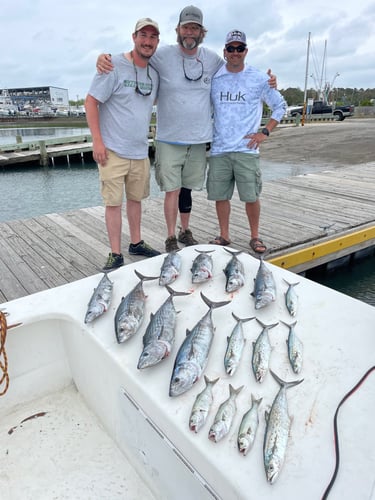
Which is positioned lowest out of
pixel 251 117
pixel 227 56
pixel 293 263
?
pixel 293 263

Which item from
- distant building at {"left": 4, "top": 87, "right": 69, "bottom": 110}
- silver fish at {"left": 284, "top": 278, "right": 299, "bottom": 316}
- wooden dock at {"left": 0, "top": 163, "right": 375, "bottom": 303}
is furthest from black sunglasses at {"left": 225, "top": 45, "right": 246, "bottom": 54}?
distant building at {"left": 4, "top": 87, "right": 69, "bottom": 110}

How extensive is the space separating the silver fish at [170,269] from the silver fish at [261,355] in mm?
722

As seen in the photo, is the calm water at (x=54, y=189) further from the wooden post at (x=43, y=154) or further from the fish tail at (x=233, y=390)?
the fish tail at (x=233, y=390)

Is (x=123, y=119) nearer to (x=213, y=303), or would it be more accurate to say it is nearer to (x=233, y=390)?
(x=213, y=303)

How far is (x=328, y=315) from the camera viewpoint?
1.88m

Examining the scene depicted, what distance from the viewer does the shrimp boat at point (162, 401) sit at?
48.3 inches

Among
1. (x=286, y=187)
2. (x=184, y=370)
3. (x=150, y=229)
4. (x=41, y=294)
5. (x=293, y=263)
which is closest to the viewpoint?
(x=184, y=370)

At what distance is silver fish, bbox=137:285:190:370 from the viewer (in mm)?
1616

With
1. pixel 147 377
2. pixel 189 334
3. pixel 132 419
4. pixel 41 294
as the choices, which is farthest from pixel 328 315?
pixel 41 294

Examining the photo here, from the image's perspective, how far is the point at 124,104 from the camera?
2846mm

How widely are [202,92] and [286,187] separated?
174 inches

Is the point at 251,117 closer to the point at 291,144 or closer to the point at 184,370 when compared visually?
the point at 184,370

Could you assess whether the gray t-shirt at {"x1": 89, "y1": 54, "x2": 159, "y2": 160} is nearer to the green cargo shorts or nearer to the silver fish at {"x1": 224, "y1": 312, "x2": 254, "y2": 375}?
the green cargo shorts

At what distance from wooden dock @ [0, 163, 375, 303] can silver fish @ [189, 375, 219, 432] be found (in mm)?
2296
